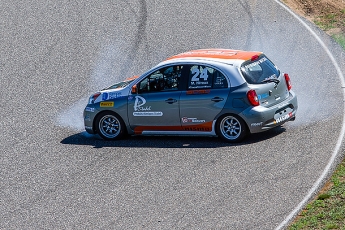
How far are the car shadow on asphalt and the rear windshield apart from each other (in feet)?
3.64

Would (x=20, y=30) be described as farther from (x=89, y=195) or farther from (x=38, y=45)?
(x=89, y=195)

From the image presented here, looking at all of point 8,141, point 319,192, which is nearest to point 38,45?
point 8,141

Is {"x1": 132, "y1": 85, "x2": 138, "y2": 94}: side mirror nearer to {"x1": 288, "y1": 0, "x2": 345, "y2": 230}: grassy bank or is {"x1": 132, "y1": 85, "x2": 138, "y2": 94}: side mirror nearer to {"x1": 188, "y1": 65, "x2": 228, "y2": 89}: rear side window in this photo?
Answer: {"x1": 188, "y1": 65, "x2": 228, "y2": 89}: rear side window

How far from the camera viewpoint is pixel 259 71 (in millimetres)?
13930

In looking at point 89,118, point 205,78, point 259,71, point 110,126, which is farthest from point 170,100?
point 89,118

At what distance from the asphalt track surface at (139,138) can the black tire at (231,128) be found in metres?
0.22

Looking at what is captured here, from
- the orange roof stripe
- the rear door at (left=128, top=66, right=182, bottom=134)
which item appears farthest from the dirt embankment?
the rear door at (left=128, top=66, right=182, bottom=134)

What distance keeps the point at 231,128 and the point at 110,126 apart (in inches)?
106

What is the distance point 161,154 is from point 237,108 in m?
Result: 1.69

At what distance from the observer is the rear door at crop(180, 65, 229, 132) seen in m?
13.7

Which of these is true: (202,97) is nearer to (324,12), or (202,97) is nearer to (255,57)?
(255,57)

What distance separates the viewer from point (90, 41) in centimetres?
2128

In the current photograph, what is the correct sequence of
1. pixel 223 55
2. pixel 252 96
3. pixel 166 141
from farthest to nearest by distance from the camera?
pixel 166 141, pixel 223 55, pixel 252 96

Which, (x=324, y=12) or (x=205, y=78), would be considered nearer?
(x=205, y=78)
